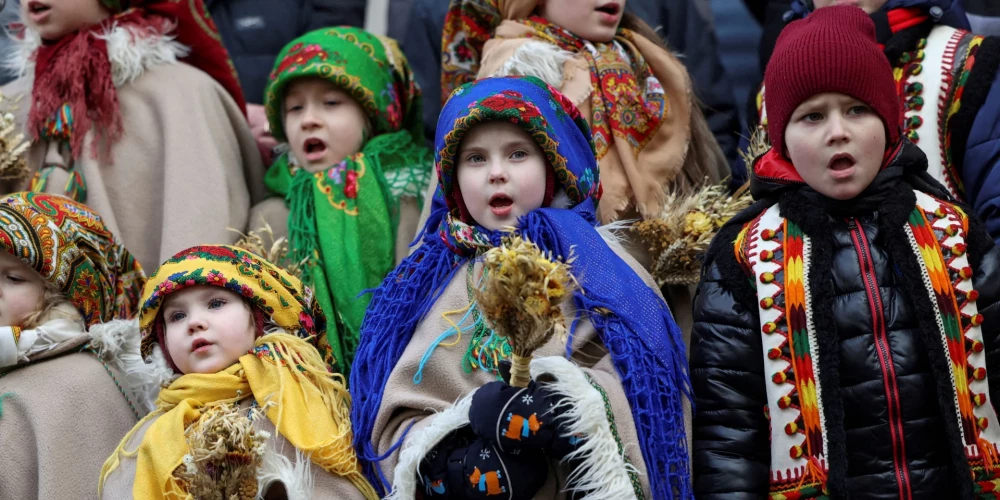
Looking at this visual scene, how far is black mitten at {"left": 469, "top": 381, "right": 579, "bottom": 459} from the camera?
3230mm

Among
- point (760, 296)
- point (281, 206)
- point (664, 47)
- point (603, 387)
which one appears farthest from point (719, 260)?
point (281, 206)

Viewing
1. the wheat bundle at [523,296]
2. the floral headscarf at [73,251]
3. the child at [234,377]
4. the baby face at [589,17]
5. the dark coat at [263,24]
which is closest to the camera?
the wheat bundle at [523,296]

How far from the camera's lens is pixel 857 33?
3.44 m

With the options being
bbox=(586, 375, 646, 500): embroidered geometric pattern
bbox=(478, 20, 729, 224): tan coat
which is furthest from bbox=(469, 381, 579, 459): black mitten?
bbox=(478, 20, 729, 224): tan coat

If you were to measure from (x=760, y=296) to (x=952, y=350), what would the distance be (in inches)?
19.7

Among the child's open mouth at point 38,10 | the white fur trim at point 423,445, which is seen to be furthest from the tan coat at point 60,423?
the child's open mouth at point 38,10

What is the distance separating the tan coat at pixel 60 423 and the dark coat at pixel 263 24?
215cm

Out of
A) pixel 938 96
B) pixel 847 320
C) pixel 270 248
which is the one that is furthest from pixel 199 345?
pixel 938 96

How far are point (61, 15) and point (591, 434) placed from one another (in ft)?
9.85

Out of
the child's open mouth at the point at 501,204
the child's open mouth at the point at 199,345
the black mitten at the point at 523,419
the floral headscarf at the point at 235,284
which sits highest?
the child's open mouth at the point at 501,204

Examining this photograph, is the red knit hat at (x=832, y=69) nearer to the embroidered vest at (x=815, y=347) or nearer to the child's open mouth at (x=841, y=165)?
the child's open mouth at (x=841, y=165)

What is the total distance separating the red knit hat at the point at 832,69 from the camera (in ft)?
11.0

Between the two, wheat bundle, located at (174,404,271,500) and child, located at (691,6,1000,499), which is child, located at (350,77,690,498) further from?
wheat bundle, located at (174,404,271,500)

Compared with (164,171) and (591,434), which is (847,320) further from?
(164,171)
